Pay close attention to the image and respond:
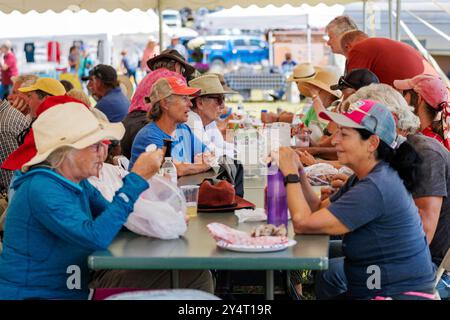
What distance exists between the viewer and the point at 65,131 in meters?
3.16

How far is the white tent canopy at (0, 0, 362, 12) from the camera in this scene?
8.78 metres

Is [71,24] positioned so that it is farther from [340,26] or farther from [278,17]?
[340,26]

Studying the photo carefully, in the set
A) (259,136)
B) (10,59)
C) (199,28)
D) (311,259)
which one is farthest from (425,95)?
(199,28)

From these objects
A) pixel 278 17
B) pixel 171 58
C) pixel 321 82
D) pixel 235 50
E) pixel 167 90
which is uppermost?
pixel 278 17

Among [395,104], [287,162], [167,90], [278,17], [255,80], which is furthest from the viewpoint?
[255,80]

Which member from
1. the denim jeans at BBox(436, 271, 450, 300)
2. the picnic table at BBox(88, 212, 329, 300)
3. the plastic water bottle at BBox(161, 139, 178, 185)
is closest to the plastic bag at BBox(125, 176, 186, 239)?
the picnic table at BBox(88, 212, 329, 300)

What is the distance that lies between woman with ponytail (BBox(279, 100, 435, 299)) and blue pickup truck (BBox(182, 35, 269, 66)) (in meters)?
26.7

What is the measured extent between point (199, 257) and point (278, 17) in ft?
51.9

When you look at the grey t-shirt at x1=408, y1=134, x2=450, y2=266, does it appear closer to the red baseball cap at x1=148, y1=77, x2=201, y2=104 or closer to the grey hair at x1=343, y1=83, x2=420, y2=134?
the grey hair at x1=343, y1=83, x2=420, y2=134

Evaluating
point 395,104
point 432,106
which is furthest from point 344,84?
point 395,104

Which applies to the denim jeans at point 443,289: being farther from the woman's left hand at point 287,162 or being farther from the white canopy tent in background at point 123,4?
the white canopy tent in background at point 123,4

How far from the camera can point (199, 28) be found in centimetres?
4100

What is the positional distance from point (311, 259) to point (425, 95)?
70.2 inches
